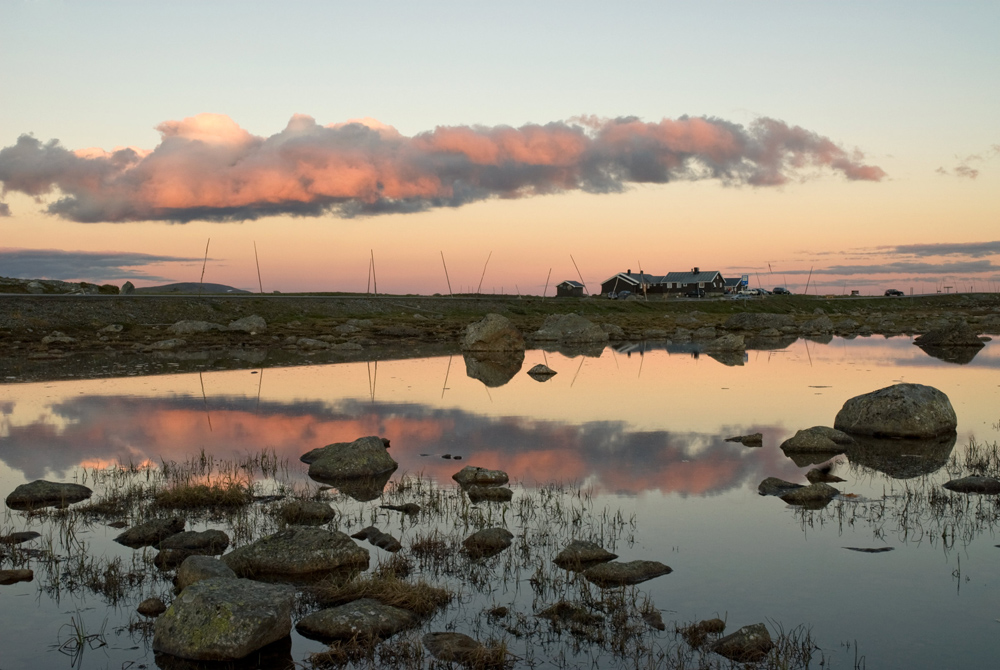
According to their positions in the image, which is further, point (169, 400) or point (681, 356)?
point (681, 356)

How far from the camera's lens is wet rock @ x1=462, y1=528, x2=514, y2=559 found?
1093 centimetres

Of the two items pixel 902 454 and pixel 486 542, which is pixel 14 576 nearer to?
pixel 486 542

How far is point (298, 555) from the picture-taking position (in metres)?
10.3

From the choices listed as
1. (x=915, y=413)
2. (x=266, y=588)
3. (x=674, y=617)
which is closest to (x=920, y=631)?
(x=674, y=617)

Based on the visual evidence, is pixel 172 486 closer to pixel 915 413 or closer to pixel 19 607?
pixel 19 607

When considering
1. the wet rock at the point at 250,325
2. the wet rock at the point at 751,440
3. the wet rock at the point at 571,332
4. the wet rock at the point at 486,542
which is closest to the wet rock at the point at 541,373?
the wet rock at the point at 751,440

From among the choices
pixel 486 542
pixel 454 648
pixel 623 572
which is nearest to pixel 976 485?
pixel 623 572

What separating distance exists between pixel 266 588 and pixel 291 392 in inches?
845

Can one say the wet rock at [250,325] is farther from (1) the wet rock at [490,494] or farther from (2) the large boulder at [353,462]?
(1) the wet rock at [490,494]

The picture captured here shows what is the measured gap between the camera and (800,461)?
1692 cm

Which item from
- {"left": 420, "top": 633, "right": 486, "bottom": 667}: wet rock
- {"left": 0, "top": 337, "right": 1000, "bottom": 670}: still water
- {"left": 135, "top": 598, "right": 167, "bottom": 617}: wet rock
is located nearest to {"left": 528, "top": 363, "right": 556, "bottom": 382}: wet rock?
{"left": 0, "top": 337, "right": 1000, "bottom": 670}: still water

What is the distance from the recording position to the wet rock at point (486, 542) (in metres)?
10.9

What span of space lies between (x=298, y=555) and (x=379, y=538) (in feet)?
4.64

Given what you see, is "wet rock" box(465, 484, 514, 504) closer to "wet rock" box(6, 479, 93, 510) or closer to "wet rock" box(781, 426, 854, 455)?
"wet rock" box(6, 479, 93, 510)
